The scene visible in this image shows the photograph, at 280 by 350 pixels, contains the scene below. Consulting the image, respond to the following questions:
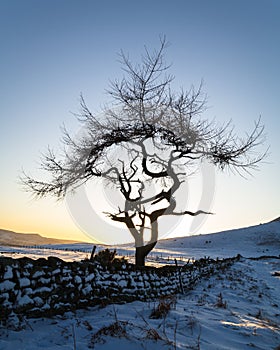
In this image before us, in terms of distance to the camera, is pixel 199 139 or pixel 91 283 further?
pixel 199 139

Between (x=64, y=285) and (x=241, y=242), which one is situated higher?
(x=241, y=242)

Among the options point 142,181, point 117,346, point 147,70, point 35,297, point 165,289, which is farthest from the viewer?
point 142,181

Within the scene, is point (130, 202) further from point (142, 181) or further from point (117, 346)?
point (117, 346)

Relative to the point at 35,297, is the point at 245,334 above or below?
below

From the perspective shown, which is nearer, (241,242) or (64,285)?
(64,285)

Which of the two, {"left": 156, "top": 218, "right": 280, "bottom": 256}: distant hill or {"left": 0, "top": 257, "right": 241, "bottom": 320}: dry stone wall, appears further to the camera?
{"left": 156, "top": 218, "right": 280, "bottom": 256}: distant hill

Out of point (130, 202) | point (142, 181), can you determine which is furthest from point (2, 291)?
point (142, 181)

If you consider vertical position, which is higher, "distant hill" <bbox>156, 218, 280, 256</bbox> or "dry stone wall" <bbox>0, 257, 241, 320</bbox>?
"distant hill" <bbox>156, 218, 280, 256</bbox>

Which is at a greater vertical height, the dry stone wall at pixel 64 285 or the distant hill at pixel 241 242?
the distant hill at pixel 241 242

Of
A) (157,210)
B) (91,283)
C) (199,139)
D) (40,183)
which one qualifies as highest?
(199,139)

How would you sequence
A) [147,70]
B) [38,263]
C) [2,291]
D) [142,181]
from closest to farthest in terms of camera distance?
[2,291] < [38,263] < [147,70] < [142,181]

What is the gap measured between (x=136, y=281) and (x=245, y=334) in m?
4.07

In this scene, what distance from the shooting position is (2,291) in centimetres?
506

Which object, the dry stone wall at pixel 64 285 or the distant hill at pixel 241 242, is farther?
the distant hill at pixel 241 242
